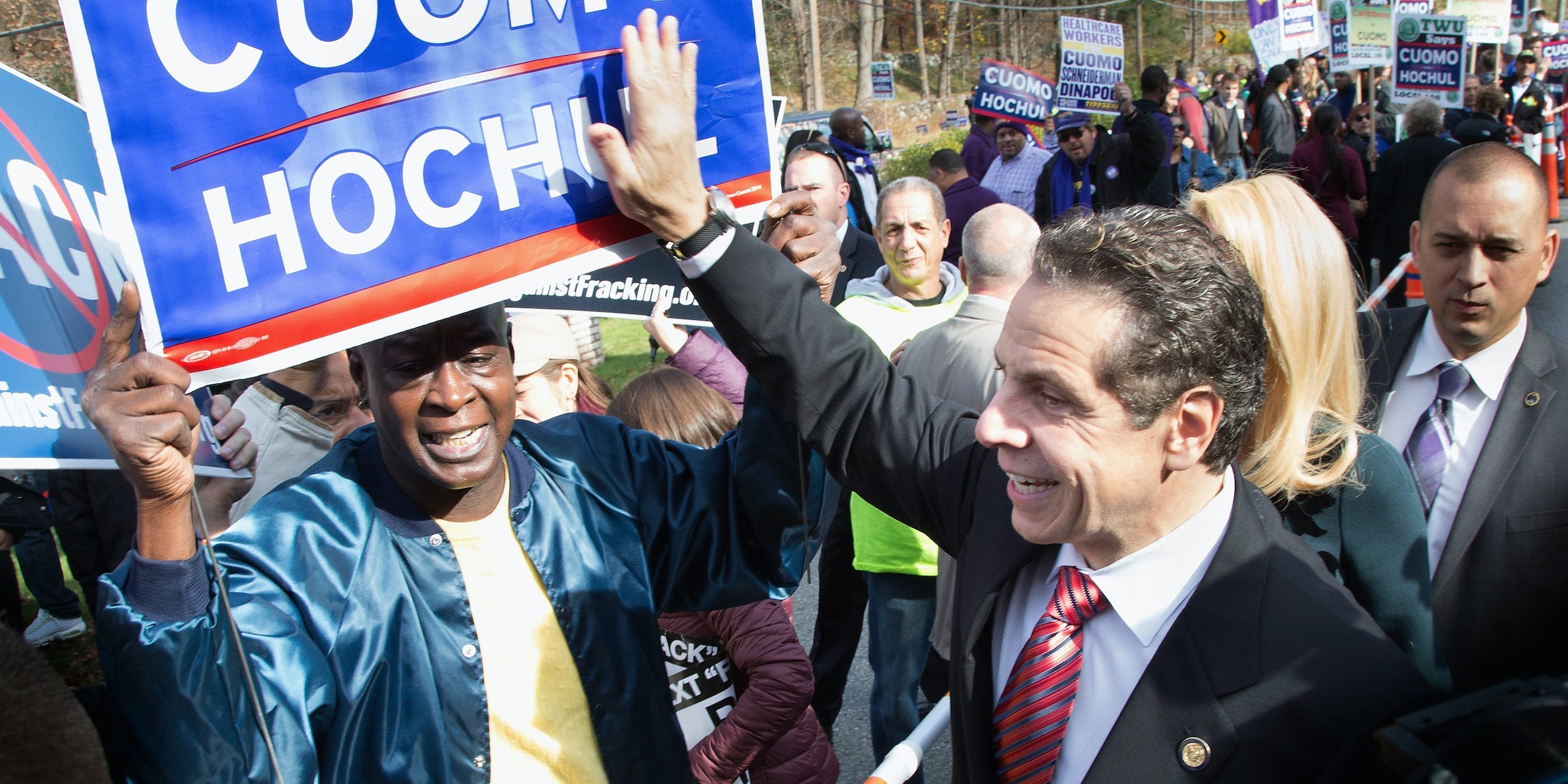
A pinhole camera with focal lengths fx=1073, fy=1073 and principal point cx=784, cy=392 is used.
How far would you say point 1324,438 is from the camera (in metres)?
2.02

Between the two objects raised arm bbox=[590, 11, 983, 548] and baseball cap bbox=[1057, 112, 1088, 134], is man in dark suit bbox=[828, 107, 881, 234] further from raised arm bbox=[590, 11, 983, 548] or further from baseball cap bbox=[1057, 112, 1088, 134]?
raised arm bbox=[590, 11, 983, 548]

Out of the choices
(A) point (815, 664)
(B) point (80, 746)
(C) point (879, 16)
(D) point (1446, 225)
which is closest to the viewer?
(B) point (80, 746)

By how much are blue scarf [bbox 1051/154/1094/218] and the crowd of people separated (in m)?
6.00

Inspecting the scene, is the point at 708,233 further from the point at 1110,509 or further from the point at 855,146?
the point at 855,146

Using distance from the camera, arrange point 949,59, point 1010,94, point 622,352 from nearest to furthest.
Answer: point 1010,94 → point 622,352 → point 949,59

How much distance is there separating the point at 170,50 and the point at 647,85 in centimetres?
65

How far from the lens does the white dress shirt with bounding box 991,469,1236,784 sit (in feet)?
5.10

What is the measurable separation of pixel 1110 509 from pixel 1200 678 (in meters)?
0.26

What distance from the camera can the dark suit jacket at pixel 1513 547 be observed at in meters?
2.25

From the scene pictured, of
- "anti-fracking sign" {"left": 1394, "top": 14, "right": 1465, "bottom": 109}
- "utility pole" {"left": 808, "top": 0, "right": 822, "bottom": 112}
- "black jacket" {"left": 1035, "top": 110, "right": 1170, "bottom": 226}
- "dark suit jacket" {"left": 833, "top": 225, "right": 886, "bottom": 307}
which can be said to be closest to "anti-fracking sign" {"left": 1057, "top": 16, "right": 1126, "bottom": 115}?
"anti-fracking sign" {"left": 1394, "top": 14, "right": 1465, "bottom": 109}

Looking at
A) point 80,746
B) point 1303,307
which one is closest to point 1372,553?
point 1303,307

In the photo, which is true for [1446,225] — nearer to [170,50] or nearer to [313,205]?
[313,205]

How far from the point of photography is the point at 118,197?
1449 millimetres

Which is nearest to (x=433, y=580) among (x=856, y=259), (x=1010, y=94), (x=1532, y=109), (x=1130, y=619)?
(x=1130, y=619)
